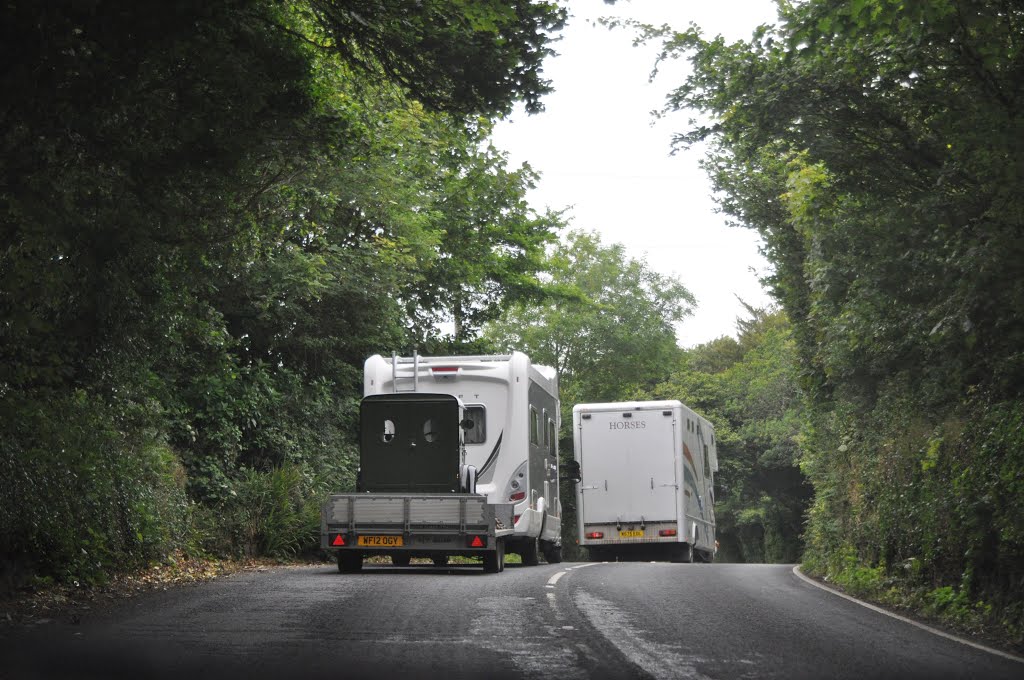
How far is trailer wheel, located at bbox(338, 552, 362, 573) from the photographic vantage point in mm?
16844

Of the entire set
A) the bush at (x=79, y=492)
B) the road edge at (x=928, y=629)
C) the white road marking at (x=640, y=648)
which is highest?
the bush at (x=79, y=492)

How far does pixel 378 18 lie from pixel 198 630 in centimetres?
656

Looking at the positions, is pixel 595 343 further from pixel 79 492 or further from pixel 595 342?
pixel 79 492

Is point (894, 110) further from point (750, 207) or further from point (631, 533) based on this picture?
point (631, 533)

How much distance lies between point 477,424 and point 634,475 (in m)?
6.62

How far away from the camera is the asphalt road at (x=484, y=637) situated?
7578 millimetres

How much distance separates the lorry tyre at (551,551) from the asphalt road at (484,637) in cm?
873

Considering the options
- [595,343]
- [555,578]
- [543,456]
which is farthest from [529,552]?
[595,343]

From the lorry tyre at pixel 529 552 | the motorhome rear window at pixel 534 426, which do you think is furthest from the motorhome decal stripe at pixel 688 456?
the motorhome rear window at pixel 534 426

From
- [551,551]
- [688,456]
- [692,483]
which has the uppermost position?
[688,456]

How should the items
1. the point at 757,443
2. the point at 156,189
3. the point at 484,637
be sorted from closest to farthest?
the point at 484,637 → the point at 156,189 → the point at 757,443

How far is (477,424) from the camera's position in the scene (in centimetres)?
1894

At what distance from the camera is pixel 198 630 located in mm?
9453

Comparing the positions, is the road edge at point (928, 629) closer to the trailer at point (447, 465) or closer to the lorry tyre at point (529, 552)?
the trailer at point (447, 465)
